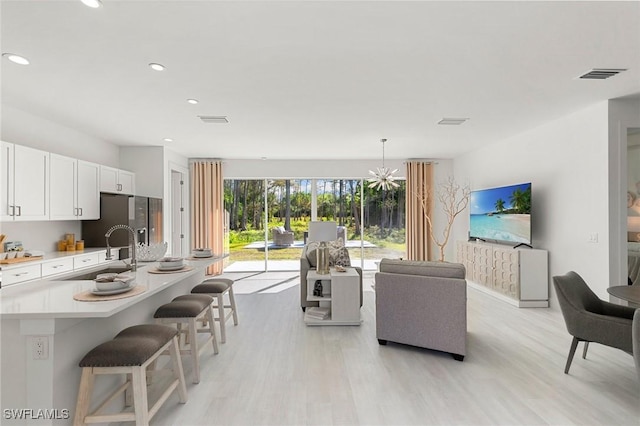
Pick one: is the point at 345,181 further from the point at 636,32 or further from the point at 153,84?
the point at 636,32

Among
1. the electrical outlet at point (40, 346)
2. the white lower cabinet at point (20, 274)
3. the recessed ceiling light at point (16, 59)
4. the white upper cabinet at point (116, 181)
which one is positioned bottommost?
the electrical outlet at point (40, 346)

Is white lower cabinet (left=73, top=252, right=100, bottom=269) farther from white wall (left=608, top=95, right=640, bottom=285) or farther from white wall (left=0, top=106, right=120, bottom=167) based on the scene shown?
white wall (left=608, top=95, right=640, bottom=285)

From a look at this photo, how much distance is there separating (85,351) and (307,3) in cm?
233

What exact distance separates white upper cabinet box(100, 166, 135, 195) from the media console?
19.4 ft

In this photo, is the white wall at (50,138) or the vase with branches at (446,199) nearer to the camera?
the white wall at (50,138)

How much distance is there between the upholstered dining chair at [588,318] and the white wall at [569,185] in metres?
1.12

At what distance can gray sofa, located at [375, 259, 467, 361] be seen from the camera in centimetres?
291

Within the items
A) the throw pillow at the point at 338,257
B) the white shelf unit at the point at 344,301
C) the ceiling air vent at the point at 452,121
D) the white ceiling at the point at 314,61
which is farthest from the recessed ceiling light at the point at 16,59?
the ceiling air vent at the point at 452,121

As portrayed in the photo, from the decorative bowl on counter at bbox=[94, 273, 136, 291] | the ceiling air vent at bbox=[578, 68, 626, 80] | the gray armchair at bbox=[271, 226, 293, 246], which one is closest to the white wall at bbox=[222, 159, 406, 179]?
the gray armchair at bbox=[271, 226, 293, 246]

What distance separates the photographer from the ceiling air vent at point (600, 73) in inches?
110

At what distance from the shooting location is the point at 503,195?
16.8ft

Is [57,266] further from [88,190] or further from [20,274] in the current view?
[88,190]

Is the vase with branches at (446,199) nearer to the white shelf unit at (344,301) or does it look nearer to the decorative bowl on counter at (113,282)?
the white shelf unit at (344,301)

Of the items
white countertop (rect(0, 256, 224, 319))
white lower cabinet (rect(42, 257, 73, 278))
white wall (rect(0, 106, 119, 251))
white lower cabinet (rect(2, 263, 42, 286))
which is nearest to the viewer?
white countertop (rect(0, 256, 224, 319))
